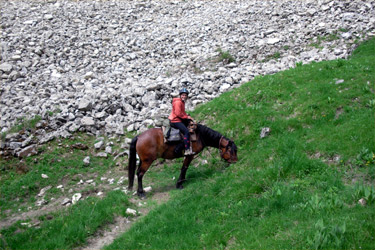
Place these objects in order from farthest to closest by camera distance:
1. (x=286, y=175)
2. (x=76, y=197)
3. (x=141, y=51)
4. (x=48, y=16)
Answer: (x=48, y=16), (x=141, y=51), (x=76, y=197), (x=286, y=175)

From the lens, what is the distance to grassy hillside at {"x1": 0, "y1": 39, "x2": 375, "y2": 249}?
627cm

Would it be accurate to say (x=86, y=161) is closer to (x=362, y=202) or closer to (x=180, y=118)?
(x=180, y=118)

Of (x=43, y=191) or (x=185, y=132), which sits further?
(x=43, y=191)

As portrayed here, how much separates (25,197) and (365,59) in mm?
14366

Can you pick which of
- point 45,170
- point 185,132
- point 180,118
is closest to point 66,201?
point 45,170

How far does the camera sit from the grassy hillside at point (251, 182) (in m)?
6.27

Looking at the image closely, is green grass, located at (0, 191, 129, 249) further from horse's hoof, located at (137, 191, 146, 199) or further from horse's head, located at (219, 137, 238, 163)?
horse's head, located at (219, 137, 238, 163)

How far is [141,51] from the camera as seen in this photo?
69.0 feet

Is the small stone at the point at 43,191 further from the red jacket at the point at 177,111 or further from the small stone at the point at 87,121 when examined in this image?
the red jacket at the point at 177,111

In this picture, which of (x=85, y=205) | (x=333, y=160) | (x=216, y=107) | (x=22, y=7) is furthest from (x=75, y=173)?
(x=22, y=7)

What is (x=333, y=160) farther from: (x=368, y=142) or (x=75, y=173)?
(x=75, y=173)

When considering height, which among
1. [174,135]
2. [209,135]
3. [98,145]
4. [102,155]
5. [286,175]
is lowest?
[102,155]

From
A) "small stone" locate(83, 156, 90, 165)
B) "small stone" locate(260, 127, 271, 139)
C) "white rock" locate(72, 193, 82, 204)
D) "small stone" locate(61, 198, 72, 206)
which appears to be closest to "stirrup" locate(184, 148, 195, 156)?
"small stone" locate(260, 127, 271, 139)

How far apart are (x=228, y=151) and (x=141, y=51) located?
42.6 ft
